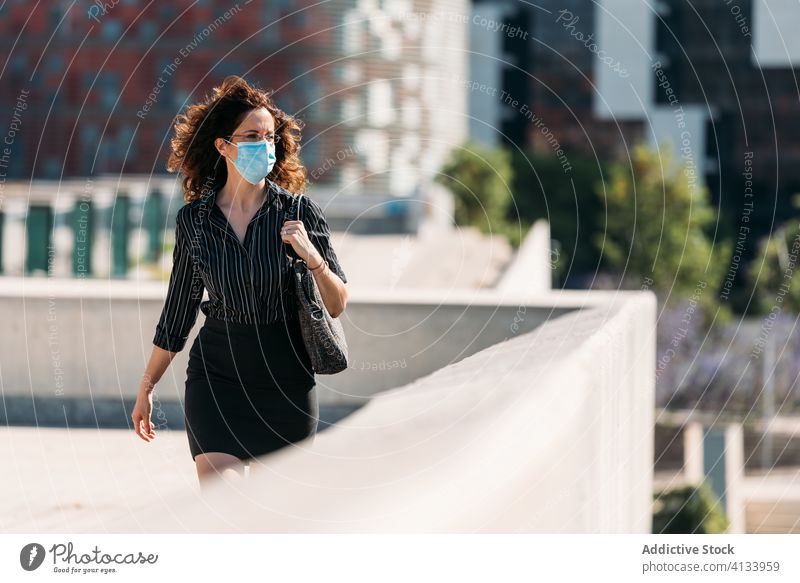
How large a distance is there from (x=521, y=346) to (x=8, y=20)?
3088 inches

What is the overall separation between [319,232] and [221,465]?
2.72ft

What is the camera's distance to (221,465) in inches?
176

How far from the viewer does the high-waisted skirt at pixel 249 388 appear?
445 cm

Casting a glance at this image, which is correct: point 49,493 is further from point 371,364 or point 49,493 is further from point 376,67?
point 376,67

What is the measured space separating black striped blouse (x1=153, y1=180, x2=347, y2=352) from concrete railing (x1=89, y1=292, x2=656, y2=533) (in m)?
0.51

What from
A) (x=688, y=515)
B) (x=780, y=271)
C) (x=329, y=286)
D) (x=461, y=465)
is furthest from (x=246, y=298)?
(x=780, y=271)

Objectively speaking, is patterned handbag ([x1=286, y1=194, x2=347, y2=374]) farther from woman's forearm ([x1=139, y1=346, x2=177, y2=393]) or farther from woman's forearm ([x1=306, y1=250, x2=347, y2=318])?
woman's forearm ([x1=139, y1=346, x2=177, y2=393])

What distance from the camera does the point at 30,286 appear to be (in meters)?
9.88

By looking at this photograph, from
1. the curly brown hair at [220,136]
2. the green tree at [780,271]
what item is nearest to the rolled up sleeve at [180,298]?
the curly brown hair at [220,136]

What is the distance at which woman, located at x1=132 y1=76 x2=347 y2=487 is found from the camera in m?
4.43

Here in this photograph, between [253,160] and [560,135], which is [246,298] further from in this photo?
[560,135]

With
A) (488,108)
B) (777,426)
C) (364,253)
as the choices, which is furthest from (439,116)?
(364,253)

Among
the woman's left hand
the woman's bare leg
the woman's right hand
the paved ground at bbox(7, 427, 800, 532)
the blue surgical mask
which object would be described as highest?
the blue surgical mask

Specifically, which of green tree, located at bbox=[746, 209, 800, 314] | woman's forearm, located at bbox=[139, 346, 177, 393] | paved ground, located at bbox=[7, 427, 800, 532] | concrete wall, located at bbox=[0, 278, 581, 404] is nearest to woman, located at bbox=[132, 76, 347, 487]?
woman's forearm, located at bbox=[139, 346, 177, 393]
